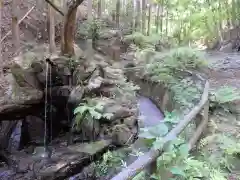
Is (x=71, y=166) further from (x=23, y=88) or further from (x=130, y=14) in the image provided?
(x=130, y=14)

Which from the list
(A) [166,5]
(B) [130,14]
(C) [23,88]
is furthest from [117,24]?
(C) [23,88]

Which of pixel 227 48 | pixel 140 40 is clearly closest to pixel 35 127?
pixel 140 40

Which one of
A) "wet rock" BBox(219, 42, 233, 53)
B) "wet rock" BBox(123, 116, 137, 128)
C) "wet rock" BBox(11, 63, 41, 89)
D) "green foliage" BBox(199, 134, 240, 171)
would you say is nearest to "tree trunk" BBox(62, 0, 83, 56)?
"wet rock" BBox(11, 63, 41, 89)

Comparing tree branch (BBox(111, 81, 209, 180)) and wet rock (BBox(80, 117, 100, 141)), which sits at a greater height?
tree branch (BBox(111, 81, 209, 180))

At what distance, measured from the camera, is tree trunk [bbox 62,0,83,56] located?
7196 millimetres

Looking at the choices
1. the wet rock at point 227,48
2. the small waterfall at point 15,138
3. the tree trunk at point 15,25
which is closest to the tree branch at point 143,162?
the small waterfall at point 15,138

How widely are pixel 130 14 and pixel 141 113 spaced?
461 inches

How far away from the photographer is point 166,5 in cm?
2130

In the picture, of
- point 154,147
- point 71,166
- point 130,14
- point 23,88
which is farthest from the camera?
point 130,14

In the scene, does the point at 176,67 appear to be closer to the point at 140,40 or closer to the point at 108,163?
the point at 108,163

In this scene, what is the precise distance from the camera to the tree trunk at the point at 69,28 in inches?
283

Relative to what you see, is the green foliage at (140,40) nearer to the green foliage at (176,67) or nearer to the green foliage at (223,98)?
the green foliage at (176,67)

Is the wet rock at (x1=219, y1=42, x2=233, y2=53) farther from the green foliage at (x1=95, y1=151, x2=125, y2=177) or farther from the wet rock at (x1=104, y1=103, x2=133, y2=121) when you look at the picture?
the green foliage at (x1=95, y1=151, x2=125, y2=177)

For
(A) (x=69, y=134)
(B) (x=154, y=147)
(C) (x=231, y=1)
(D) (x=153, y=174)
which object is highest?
(C) (x=231, y=1)
